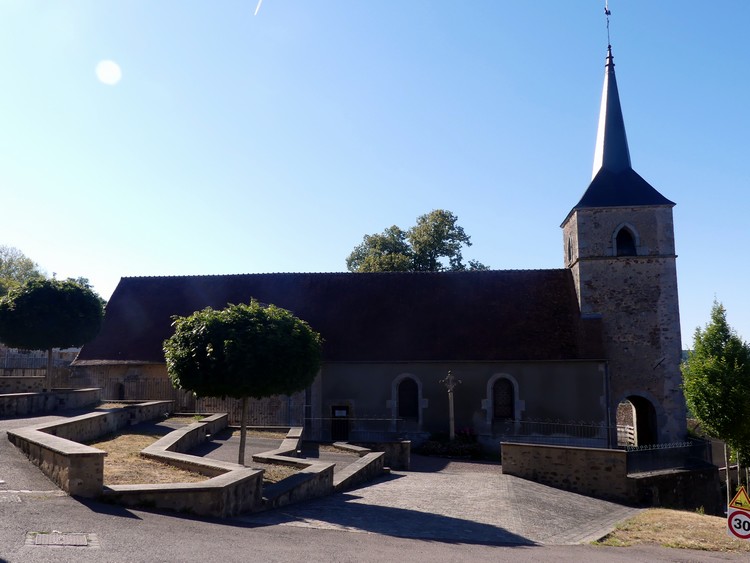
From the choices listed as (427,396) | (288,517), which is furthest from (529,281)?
(288,517)

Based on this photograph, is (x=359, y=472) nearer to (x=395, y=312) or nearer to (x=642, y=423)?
(x=395, y=312)

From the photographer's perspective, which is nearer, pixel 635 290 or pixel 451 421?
pixel 451 421

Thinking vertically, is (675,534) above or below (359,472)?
below

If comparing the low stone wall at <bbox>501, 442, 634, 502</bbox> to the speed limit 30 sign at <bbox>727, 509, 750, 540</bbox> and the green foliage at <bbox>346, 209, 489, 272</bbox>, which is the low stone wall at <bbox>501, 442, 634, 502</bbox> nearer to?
the speed limit 30 sign at <bbox>727, 509, 750, 540</bbox>

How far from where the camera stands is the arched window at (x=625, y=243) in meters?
27.1

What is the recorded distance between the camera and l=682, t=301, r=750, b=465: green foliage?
741 inches

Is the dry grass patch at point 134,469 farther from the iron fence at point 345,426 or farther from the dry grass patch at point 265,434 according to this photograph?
the iron fence at point 345,426

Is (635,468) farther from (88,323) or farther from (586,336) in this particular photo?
(88,323)

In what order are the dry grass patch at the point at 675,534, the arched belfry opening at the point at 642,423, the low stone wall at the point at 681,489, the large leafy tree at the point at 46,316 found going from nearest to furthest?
the dry grass patch at the point at 675,534, the low stone wall at the point at 681,489, the large leafy tree at the point at 46,316, the arched belfry opening at the point at 642,423

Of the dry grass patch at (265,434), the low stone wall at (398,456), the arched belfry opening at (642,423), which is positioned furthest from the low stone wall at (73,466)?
the arched belfry opening at (642,423)

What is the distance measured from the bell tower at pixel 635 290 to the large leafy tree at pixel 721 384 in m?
5.67

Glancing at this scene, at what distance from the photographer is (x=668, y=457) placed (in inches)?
797

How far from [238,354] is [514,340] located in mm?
16049

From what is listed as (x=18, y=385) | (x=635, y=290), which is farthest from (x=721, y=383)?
(x=18, y=385)
